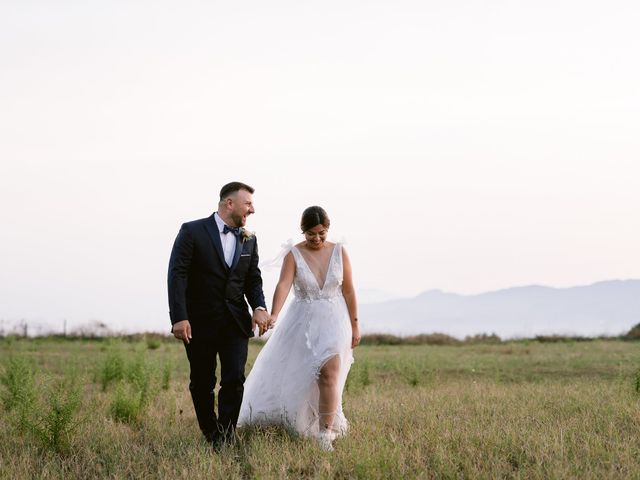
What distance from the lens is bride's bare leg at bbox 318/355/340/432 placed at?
7.56 m

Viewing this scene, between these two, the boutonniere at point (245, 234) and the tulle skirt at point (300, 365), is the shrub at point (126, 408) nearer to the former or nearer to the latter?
the tulle skirt at point (300, 365)

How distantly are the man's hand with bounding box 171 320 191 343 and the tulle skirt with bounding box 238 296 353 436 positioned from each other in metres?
1.29

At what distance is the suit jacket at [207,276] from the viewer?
730 cm

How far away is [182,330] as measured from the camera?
6.96 metres

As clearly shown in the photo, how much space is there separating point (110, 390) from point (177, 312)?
23.3ft

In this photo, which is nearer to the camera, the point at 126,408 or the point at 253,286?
the point at 253,286

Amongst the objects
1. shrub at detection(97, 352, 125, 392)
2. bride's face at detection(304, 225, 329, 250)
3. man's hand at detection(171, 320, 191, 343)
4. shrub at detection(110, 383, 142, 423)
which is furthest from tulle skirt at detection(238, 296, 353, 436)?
shrub at detection(97, 352, 125, 392)

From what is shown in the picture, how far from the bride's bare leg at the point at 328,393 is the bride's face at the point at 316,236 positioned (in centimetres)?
115

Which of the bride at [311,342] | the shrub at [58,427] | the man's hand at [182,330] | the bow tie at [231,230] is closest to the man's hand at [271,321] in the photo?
the bride at [311,342]

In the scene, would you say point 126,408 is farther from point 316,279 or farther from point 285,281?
point 316,279

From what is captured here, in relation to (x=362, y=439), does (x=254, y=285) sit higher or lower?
higher

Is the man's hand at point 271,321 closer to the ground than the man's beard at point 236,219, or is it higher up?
closer to the ground

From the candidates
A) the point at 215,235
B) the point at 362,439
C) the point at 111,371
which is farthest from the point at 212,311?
the point at 111,371

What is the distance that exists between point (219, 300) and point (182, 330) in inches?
20.8
